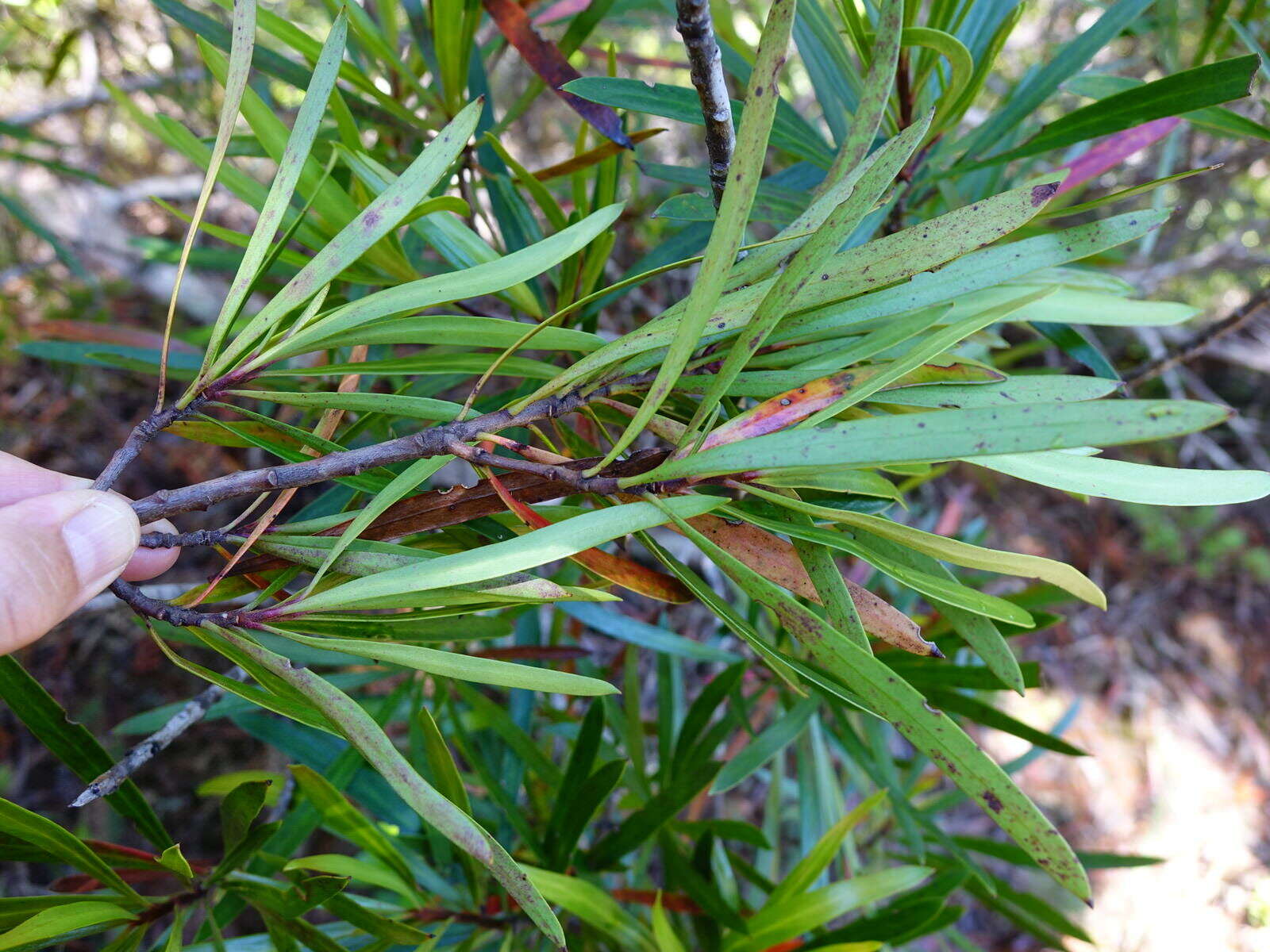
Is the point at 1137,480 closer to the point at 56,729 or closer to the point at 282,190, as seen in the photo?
the point at 282,190

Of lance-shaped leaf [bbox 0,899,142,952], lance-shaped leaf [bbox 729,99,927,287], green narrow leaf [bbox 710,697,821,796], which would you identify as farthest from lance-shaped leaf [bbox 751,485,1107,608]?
lance-shaped leaf [bbox 0,899,142,952]

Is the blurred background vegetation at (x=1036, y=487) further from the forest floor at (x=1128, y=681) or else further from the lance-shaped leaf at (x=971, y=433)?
the lance-shaped leaf at (x=971, y=433)

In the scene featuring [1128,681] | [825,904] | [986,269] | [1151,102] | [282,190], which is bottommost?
[1128,681]

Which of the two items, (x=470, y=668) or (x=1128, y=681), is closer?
(x=470, y=668)

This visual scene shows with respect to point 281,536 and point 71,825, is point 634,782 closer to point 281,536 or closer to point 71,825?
point 281,536

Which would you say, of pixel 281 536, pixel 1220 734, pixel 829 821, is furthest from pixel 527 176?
pixel 1220 734

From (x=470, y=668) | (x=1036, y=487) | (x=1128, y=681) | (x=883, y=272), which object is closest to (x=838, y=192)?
(x=883, y=272)

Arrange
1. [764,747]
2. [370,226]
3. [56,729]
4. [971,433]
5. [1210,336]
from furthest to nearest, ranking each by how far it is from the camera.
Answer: [1210,336]
[764,747]
[56,729]
[370,226]
[971,433]

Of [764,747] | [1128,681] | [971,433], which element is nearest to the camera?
[971,433]
